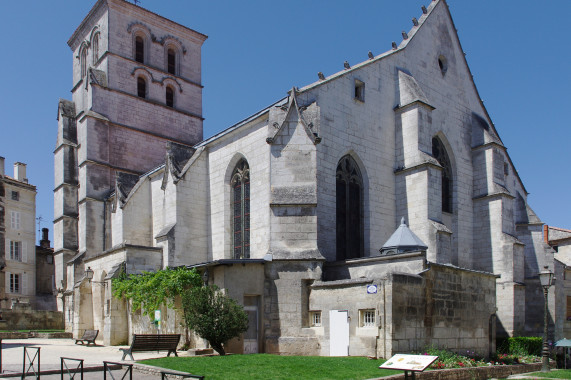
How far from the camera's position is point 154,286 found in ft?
66.0

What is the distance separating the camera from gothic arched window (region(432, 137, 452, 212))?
24784 millimetres

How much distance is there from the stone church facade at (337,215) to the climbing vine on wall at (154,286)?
0.61m

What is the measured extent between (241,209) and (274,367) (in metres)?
10.00

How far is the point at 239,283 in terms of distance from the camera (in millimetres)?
17922

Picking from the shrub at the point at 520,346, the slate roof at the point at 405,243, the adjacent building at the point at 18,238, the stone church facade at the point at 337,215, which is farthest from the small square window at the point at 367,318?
the adjacent building at the point at 18,238

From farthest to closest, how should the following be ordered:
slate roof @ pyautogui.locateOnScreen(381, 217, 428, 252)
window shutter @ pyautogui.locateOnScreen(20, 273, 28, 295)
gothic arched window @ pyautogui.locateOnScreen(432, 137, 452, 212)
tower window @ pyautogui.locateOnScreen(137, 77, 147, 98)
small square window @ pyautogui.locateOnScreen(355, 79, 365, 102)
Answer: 1. window shutter @ pyautogui.locateOnScreen(20, 273, 28, 295)
2. tower window @ pyautogui.locateOnScreen(137, 77, 147, 98)
3. gothic arched window @ pyautogui.locateOnScreen(432, 137, 452, 212)
4. small square window @ pyautogui.locateOnScreen(355, 79, 365, 102)
5. slate roof @ pyautogui.locateOnScreen(381, 217, 428, 252)

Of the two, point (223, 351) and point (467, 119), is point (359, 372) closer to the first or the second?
point (223, 351)

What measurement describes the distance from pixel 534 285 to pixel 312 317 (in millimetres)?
12278

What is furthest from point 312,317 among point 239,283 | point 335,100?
point 335,100

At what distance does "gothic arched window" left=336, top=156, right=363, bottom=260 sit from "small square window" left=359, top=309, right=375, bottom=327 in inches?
199

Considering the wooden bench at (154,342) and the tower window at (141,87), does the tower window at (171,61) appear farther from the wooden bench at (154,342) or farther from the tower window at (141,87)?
the wooden bench at (154,342)

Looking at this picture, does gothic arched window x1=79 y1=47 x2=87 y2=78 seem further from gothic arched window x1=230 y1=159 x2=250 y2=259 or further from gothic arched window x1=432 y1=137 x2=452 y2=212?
gothic arched window x1=432 y1=137 x2=452 y2=212

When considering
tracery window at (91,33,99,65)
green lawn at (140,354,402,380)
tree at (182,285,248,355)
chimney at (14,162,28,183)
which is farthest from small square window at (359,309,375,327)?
chimney at (14,162,28,183)

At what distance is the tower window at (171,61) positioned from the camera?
125 ft
